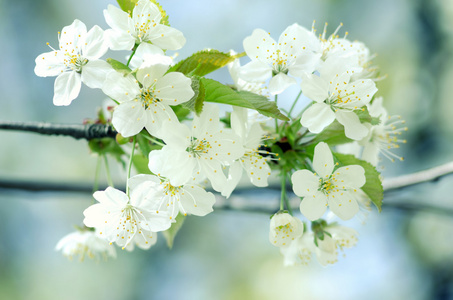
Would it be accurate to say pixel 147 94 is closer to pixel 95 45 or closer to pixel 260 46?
pixel 95 45

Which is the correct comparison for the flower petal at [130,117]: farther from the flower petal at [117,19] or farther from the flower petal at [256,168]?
the flower petal at [256,168]

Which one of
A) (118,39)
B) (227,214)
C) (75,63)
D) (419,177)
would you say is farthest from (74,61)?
(227,214)

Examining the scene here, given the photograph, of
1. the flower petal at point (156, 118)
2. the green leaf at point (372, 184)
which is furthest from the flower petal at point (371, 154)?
the flower petal at point (156, 118)

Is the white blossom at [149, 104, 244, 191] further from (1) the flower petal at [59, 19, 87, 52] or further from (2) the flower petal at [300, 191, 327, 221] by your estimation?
(1) the flower petal at [59, 19, 87, 52]

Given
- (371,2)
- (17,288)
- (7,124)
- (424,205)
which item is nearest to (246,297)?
(17,288)

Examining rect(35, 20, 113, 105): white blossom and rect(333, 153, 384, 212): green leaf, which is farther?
rect(333, 153, 384, 212): green leaf

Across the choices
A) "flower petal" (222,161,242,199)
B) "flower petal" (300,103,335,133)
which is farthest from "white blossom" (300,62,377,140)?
"flower petal" (222,161,242,199)

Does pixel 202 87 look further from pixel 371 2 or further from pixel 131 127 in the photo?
pixel 371 2
